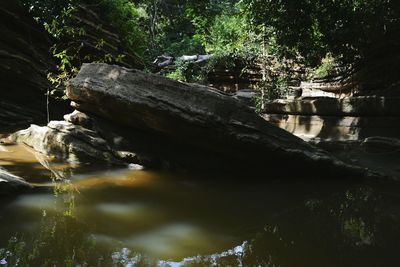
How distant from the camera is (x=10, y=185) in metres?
4.29

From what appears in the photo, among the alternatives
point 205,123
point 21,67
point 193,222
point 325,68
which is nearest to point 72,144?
point 205,123

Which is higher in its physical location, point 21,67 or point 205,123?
point 21,67

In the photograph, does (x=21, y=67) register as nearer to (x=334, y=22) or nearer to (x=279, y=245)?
(x=334, y=22)

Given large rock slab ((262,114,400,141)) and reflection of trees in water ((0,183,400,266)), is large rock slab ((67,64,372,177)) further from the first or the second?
reflection of trees in water ((0,183,400,266))

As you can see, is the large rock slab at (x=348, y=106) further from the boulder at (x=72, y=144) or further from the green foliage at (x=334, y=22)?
the boulder at (x=72, y=144)

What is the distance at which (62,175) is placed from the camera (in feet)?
18.3

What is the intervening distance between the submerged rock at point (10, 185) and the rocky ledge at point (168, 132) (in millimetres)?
2058

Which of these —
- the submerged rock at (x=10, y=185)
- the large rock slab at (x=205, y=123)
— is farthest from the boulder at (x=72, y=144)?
the submerged rock at (x=10, y=185)

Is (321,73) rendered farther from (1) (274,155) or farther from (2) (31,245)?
(2) (31,245)

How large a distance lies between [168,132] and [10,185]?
2667 mm

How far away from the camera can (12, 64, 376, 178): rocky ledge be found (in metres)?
6.01

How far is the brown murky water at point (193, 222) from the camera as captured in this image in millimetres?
2973

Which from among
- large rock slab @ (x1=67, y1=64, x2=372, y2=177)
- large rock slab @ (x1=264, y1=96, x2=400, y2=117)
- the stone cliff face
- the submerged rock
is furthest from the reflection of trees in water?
the stone cliff face

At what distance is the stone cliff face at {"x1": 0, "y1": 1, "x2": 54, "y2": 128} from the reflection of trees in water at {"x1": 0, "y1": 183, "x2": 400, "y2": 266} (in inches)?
267
